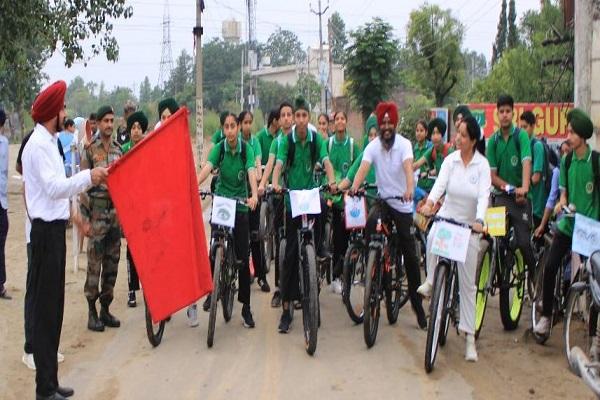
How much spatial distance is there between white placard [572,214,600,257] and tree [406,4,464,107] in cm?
3878

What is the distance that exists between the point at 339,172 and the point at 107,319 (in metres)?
3.71

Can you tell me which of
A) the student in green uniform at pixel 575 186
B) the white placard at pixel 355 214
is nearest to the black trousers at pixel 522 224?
the student in green uniform at pixel 575 186

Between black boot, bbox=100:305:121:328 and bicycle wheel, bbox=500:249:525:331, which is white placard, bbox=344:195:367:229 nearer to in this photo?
bicycle wheel, bbox=500:249:525:331

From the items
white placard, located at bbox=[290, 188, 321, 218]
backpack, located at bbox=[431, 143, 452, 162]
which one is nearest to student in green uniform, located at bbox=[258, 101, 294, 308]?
white placard, located at bbox=[290, 188, 321, 218]

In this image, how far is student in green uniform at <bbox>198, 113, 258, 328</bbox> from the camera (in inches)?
322

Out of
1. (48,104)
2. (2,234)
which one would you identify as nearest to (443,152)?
(2,234)

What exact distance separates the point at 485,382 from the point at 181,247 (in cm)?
269

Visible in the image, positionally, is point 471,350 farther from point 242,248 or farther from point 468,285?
point 242,248

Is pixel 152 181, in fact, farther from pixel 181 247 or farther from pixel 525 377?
pixel 525 377

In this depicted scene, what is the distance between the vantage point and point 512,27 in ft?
175

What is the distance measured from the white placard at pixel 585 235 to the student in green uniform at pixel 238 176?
125 inches

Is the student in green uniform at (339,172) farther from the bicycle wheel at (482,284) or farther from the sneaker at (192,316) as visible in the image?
the bicycle wheel at (482,284)

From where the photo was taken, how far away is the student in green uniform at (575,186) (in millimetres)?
6750

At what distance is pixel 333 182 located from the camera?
319 inches
